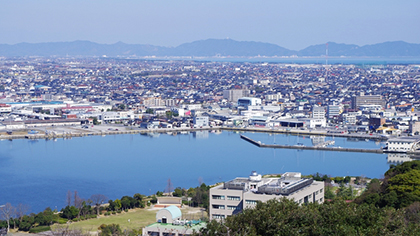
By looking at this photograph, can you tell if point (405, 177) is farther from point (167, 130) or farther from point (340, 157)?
point (167, 130)

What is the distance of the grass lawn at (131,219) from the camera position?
560cm

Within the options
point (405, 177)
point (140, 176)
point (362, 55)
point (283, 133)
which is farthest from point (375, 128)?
point (362, 55)

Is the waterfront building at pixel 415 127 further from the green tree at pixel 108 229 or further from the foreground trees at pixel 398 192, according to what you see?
the green tree at pixel 108 229

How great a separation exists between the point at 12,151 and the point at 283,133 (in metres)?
5.52

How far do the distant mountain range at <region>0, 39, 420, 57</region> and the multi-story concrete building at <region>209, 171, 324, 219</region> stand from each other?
70088 millimetres

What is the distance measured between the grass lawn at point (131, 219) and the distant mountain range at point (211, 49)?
69546mm

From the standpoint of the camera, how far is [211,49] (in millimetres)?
79188

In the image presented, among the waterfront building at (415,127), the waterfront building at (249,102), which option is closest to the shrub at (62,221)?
the waterfront building at (415,127)

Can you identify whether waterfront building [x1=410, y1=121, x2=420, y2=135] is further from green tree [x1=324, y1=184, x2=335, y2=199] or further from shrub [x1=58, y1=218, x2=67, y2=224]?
shrub [x1=58, y1=218, x2=67, y2=224]

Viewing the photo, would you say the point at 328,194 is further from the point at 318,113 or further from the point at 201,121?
the point at 318,113

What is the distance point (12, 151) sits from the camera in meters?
11.5

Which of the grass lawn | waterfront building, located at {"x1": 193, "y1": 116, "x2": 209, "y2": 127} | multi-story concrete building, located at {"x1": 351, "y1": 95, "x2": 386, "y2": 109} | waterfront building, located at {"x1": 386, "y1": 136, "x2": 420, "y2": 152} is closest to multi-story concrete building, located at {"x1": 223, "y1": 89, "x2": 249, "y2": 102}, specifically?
Answer: multi-story concrete building, located at {"x1": 351, "y1": 95, "x2": 386, "y2": 109}

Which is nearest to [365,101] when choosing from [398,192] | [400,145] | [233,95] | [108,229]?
[233,95]

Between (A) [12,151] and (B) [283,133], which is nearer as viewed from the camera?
(A) [12,151]
